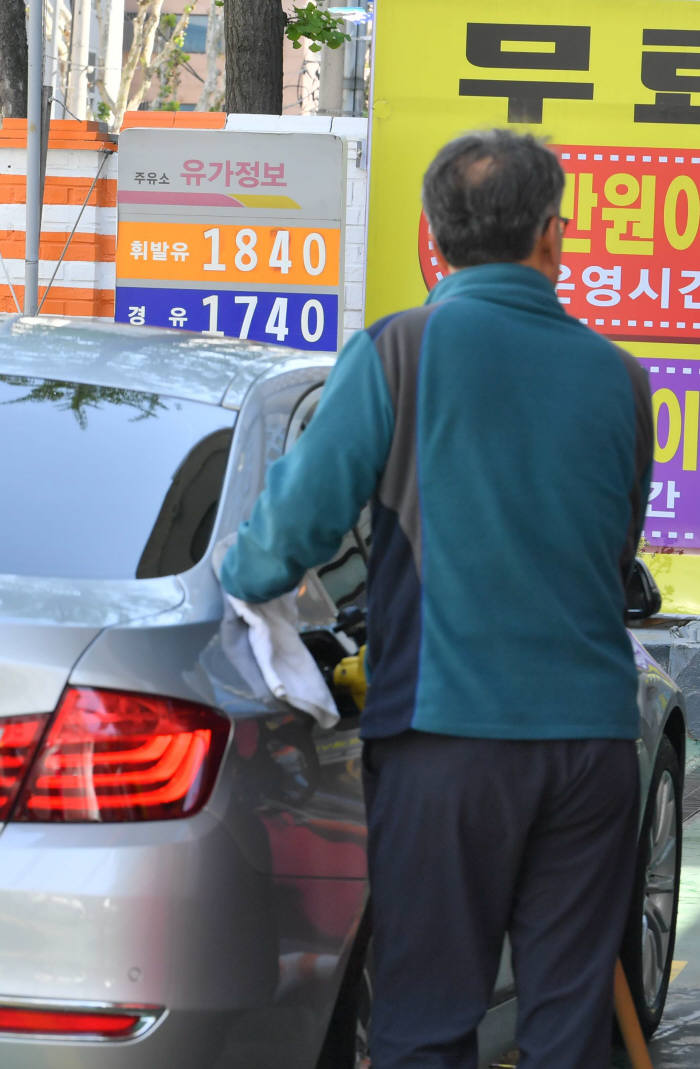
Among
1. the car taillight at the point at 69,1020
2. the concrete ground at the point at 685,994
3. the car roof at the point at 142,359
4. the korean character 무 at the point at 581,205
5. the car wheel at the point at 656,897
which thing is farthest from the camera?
the korean character 무 at the point at 581,205

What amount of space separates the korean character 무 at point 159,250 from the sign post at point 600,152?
1037 millimetres

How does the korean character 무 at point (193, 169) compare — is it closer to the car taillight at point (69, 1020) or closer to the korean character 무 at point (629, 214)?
the korean character 무 at point (629, 214)

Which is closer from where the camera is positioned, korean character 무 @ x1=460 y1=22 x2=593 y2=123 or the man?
the man

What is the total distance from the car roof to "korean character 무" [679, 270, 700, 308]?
17.0ft

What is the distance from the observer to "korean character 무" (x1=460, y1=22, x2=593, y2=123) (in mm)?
8008

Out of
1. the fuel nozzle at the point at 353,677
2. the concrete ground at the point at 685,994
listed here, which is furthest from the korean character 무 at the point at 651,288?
the fuel nozzle at the point at 353,677

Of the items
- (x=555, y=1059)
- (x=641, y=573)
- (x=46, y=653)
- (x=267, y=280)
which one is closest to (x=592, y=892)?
(x=555, y=1059)

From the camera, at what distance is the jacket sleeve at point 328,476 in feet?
7.52

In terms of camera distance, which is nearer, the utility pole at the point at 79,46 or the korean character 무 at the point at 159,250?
the korean character 무 at the point at 159,250

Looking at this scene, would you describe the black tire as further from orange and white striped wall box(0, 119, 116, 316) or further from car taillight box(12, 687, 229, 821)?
orange and white striped wall box(0, 119, 116, 316)

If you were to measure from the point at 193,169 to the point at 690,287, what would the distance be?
253 centimetres

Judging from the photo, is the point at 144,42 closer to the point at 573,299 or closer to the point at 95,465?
the point at 573,299

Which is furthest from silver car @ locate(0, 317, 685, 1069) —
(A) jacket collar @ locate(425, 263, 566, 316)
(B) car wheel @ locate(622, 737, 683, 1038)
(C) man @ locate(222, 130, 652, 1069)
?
(B) car wheel @ locate(622, 737, 683, 1038)

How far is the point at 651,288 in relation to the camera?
8227 millimetres
